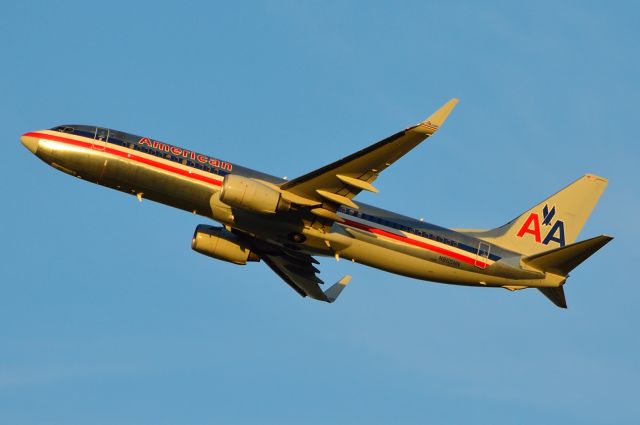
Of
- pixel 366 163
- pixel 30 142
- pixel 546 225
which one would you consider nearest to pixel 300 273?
pixel 366 163

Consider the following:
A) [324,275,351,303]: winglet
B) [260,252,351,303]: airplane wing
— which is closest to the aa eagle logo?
[324,275,351,303]: winglet

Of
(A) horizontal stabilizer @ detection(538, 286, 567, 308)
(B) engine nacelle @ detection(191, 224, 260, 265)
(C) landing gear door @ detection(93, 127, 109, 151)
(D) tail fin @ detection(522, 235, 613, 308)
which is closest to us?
(D) tail fin @ detection(522, 235, 613, 308)

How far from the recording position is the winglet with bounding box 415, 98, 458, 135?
1954 inches

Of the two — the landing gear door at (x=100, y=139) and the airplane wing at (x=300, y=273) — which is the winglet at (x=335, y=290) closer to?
the airplane wing at (x=300, y=273)

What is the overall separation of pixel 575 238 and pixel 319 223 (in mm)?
18018

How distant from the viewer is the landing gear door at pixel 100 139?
55.9 m

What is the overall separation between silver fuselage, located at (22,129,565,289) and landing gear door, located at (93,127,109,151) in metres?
0.07

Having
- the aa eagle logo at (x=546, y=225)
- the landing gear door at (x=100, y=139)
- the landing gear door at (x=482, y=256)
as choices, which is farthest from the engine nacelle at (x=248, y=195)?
the aa eagle logo at (x=546, y=225)

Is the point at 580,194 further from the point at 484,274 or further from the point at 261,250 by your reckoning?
the point at 261,250

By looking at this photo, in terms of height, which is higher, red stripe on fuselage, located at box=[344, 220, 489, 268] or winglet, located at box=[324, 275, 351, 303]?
red stripe on fuselage, located at box=[344, 220, 489, 268]

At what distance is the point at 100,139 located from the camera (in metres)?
56.2

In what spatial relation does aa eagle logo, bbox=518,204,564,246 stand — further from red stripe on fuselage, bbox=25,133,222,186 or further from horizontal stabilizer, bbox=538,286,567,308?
red stripe on fuselage, bbox=25,133,222,186

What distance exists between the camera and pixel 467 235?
60.6 metres

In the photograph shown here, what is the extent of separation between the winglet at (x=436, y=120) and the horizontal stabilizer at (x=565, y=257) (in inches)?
451
